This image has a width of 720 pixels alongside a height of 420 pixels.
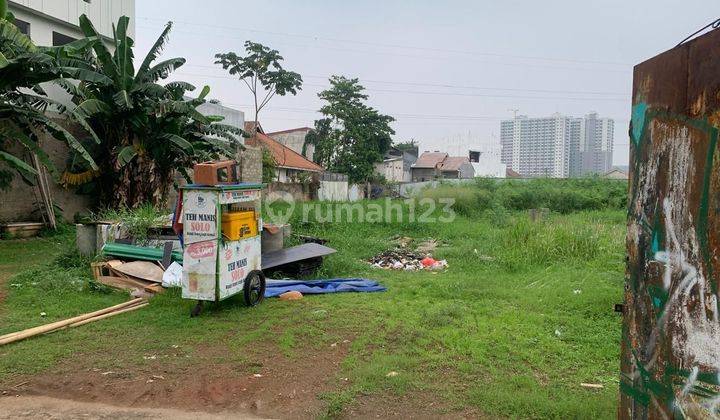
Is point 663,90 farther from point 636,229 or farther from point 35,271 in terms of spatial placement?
point 35,271

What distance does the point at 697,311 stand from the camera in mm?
1690

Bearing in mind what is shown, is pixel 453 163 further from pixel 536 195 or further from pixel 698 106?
pixel 698 106

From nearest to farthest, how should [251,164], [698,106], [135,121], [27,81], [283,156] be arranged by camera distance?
1. [698,106]
2. [27,81]
3. [135,121]
4. [251,164]
5. [283,156]

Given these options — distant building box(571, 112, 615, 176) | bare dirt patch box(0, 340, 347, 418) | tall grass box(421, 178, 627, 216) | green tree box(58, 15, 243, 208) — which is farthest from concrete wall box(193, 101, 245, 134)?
distant building box(571, 112, 615, 176)

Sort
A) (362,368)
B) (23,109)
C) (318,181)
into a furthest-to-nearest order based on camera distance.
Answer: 1. (318,181)
2. (23,109)
3. (362,368)

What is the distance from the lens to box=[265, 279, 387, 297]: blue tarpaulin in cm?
696

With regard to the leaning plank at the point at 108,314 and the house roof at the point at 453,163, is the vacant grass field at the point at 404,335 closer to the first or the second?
the leaning plank at the point at 108,314

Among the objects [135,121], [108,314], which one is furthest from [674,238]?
[135,121]

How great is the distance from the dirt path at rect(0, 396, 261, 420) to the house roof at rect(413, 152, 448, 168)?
4134 centimetres

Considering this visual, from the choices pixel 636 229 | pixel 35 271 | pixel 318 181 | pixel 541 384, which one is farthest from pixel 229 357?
Answer: pixel 318 181

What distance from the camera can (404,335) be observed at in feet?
16.3

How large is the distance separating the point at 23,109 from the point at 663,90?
11500 mm

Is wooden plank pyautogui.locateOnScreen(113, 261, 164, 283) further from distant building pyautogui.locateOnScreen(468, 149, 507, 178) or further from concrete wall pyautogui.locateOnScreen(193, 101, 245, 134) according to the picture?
distant building pyautogui.locateOnScreen(468, 149, 507, 178)

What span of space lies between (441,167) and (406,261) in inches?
1357
